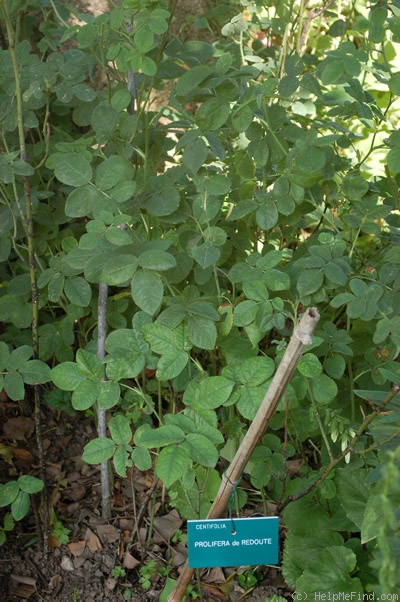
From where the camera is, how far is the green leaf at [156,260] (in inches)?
52.0

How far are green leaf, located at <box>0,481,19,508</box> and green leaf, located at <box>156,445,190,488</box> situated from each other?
554 mm

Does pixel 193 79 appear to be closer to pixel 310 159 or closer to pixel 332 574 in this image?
pixel 310 159

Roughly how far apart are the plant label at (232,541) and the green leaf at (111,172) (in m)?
0.74

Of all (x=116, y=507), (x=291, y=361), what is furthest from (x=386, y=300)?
(x=116, y=507)

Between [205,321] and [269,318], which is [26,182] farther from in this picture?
[269,318]

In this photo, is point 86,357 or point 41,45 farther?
point 41,45

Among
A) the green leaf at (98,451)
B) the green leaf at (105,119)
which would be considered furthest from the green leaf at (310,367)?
the green leaf at (105,119)

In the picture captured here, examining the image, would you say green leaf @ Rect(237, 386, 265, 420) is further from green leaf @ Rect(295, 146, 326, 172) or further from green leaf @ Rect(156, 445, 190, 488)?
green leaf @ Rect(295, 146, 326, 172)

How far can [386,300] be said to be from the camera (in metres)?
1.55

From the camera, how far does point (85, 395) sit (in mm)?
1470

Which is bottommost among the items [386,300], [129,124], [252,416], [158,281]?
[252,416]

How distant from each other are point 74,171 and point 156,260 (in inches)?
11.7

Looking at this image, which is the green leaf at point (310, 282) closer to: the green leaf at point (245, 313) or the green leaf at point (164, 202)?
the green leaf at point (245, 313)

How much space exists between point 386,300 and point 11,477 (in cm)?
123
